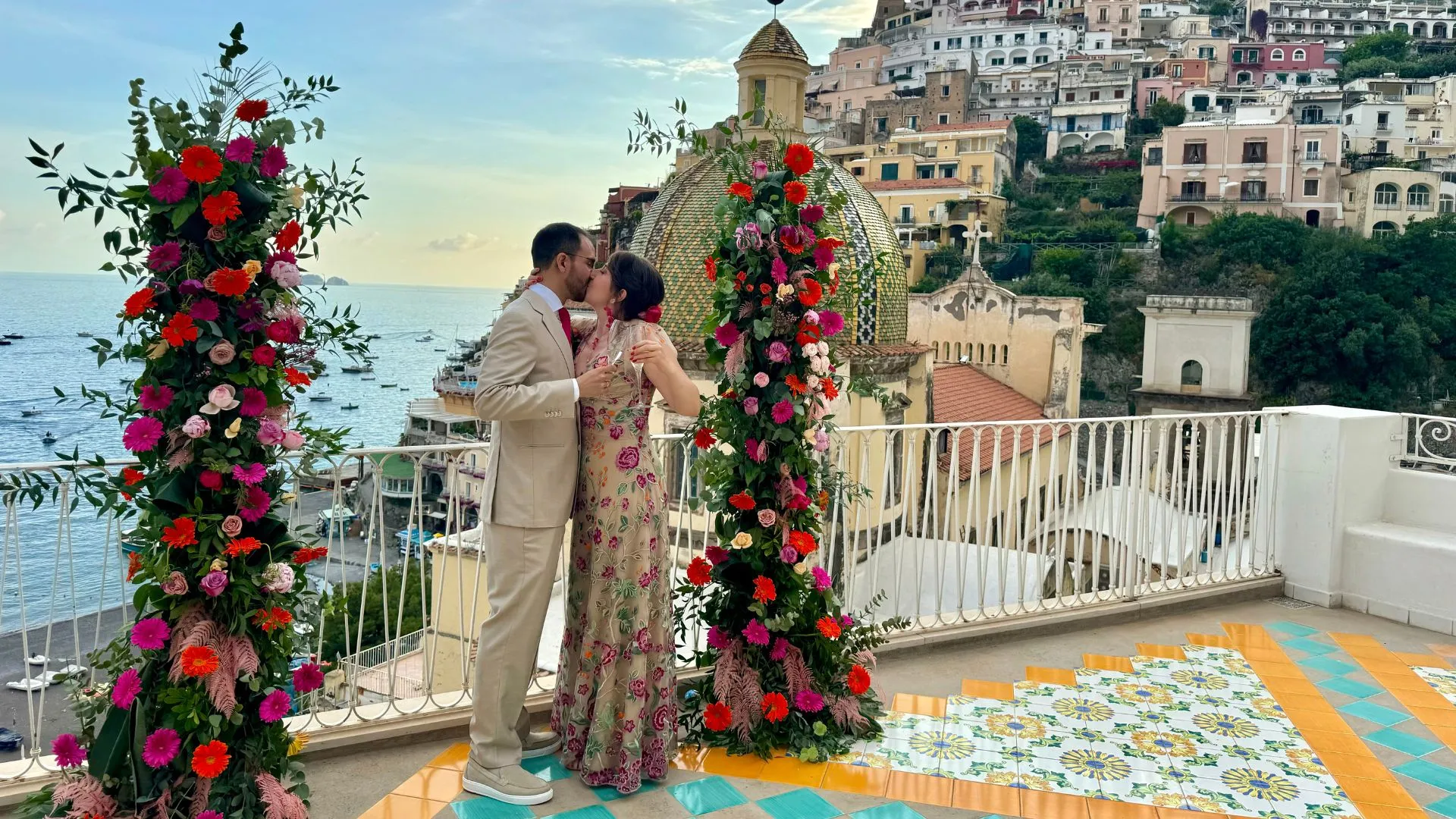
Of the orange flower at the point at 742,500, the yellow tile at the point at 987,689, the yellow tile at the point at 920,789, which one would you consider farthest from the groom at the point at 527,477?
the yellow tile at the point at 987,689

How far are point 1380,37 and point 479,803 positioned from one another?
81.1 meters

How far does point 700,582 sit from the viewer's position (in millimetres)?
3680

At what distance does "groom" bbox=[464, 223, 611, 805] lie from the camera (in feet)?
9.86

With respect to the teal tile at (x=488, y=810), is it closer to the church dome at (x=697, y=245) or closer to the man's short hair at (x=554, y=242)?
the man's short hair at (x=554, y=242)

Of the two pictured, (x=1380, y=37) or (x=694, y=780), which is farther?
(x=1380, y=37)

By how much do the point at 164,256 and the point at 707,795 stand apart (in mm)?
2252

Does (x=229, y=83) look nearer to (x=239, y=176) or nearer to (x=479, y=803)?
(x=239, y=176)

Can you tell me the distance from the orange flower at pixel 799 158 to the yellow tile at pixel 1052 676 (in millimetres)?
2448

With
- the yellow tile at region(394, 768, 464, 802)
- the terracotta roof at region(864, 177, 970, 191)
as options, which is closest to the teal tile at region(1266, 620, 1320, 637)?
the yellow tile at region(394, 768, 464, 802)

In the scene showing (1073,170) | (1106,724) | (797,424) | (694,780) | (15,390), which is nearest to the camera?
(694,780)

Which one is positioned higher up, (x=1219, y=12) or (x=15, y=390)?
(x=1219, y=12)

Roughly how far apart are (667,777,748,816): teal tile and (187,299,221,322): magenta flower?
2.01 meters

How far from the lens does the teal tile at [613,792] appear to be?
3.23 m

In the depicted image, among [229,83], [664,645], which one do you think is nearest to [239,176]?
[229,83]
